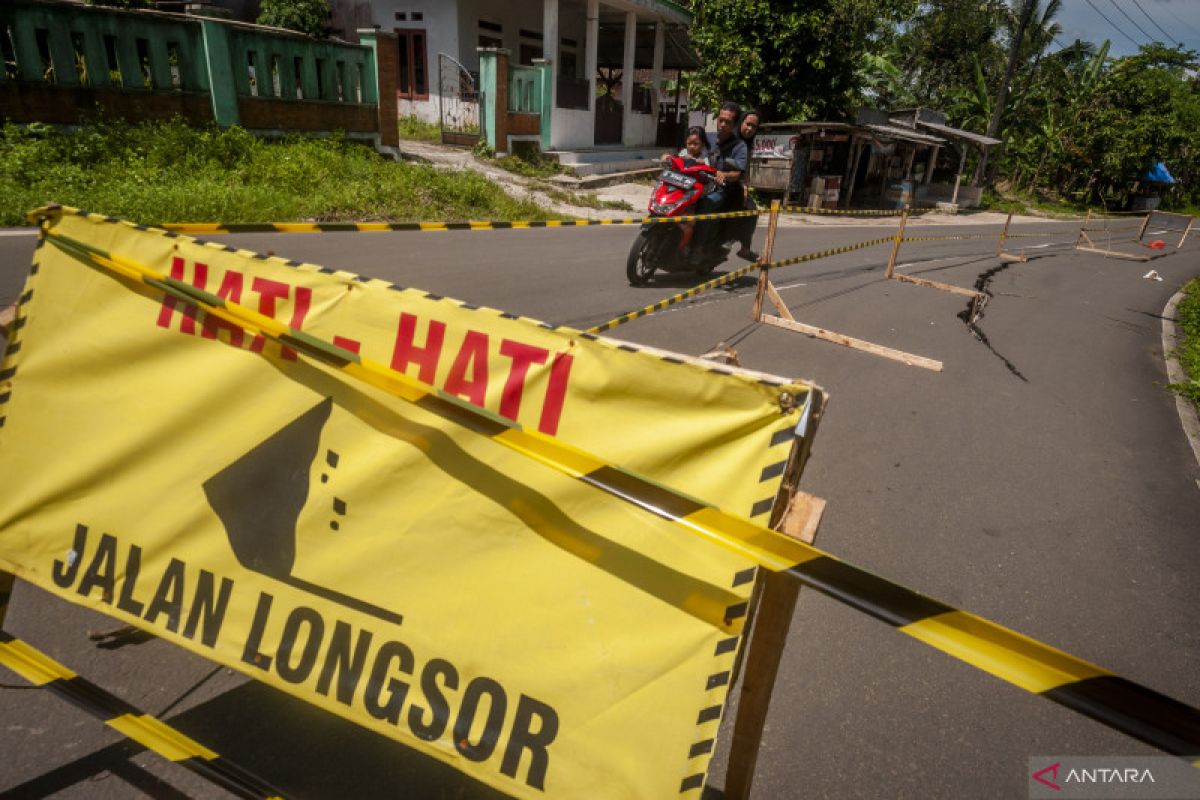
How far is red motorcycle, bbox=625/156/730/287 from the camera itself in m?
8.07

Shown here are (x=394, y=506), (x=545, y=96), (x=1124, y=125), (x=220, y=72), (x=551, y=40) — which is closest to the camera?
(x=394, y=506)

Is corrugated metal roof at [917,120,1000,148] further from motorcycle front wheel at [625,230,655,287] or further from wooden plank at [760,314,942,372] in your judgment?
wooden plank at [760,314,942,372]

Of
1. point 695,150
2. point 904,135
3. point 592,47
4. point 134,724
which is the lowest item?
point 134,724

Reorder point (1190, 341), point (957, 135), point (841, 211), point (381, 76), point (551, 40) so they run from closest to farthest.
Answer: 1. point (1190, 341)
2. point (841, 211)
3. point (381, 76)
4. point (551, 40)
5. point (957, 135)

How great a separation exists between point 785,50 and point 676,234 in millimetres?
17636

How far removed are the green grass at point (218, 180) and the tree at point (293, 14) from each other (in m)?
6.89

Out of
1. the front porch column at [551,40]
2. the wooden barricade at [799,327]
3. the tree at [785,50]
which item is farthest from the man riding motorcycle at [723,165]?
the tree at [785,50]

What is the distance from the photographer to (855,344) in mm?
7145

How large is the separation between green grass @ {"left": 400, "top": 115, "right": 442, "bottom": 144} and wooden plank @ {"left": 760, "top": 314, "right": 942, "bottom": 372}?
1538cm

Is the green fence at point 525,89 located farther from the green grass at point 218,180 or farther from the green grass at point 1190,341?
the green grass at point 1190,341

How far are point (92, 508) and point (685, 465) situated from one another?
1.74 metres

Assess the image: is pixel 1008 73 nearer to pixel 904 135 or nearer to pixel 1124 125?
pixel 904 135

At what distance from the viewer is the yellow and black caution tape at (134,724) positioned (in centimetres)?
184

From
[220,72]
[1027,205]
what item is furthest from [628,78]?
[1027,205]
